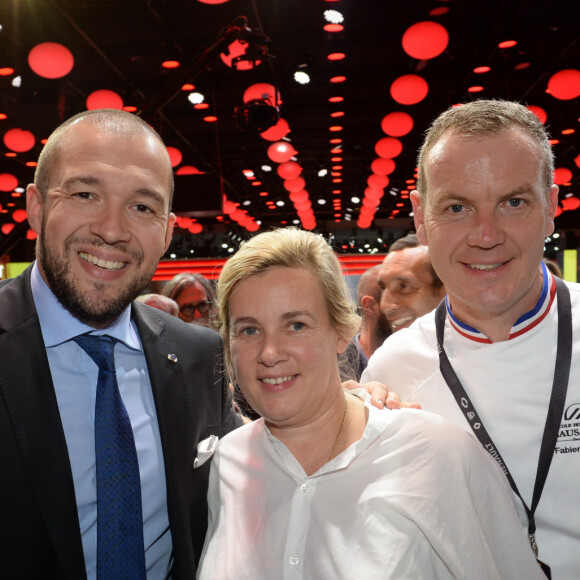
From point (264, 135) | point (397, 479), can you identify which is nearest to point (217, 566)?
point (397, 479)

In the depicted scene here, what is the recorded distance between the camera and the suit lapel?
5.15 feet

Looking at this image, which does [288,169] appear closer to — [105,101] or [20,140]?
[20,140]

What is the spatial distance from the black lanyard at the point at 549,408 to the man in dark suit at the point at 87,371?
0.78m

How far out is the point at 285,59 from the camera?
9.14 m

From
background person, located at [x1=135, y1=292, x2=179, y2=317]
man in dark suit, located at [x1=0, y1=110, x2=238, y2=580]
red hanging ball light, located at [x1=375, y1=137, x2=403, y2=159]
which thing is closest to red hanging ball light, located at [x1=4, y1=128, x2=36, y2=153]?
background person, located at [x1=135, y1=292, x2=179, y2=317]

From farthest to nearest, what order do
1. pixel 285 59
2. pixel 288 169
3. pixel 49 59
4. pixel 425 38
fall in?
pixel 288 169 < pixel 285 59 < pixel 49 59 < pixel 425 38

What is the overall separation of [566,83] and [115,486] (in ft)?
17.0

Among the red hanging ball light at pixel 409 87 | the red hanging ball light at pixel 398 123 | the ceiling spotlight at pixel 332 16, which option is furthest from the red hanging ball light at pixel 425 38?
the red hanging ball light at pixel 398 123

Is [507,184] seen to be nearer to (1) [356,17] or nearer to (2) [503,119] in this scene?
(2) [503,119]

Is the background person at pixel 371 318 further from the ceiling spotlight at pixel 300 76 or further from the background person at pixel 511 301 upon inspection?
the ceiling spotlight at pixel 300 76

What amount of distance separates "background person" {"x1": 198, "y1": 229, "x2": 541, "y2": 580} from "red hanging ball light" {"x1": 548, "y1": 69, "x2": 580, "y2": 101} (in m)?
4.42

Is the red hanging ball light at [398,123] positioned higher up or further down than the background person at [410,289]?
higher up


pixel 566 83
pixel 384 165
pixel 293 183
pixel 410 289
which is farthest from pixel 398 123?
pixel 293 183

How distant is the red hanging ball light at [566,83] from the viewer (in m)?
5.36
